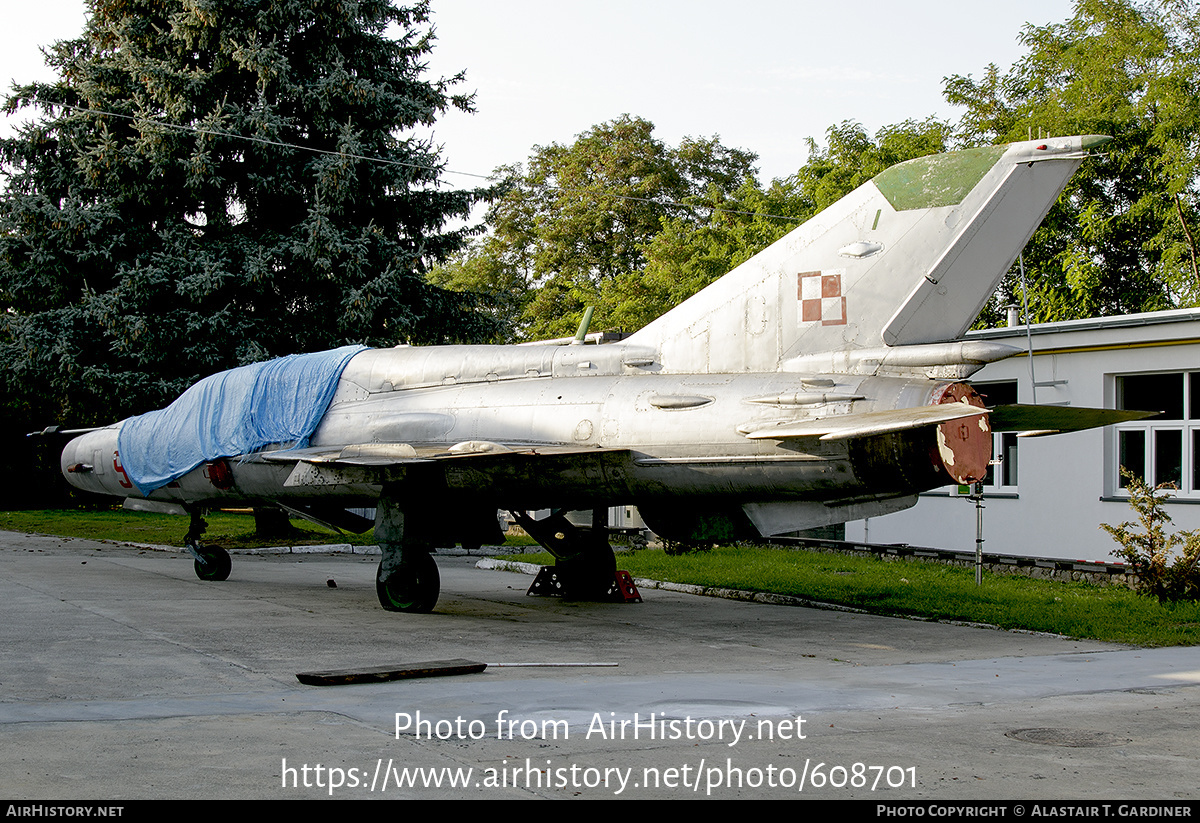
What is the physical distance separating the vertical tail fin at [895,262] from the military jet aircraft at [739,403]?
2cm

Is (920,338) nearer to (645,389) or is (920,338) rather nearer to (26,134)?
(645,389)

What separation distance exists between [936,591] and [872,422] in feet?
20.4

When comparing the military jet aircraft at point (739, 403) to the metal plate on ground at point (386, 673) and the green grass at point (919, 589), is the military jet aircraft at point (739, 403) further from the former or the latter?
the metal plate on ground at point (386, 673)

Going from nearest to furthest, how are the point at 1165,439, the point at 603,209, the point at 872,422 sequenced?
the point at 872,422
the point at 1165,439
the point at 603,209

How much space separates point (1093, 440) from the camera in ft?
56.2

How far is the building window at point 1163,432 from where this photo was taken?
16.2m

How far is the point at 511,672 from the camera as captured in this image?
28.5 ft

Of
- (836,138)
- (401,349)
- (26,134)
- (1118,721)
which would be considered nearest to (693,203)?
(836,138)

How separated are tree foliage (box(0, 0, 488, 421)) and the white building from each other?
1275cm

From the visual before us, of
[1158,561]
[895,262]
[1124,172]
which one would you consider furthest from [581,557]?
[1124,172]

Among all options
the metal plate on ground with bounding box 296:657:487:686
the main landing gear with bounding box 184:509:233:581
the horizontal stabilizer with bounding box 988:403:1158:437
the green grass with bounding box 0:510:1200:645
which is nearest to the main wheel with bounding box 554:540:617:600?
the green grass with bounding box 0:510:1200:645

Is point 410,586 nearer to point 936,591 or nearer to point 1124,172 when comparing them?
point 936,591

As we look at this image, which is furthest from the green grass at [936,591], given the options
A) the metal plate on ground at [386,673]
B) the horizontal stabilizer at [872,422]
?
the metal plate on ground at [386,673]
